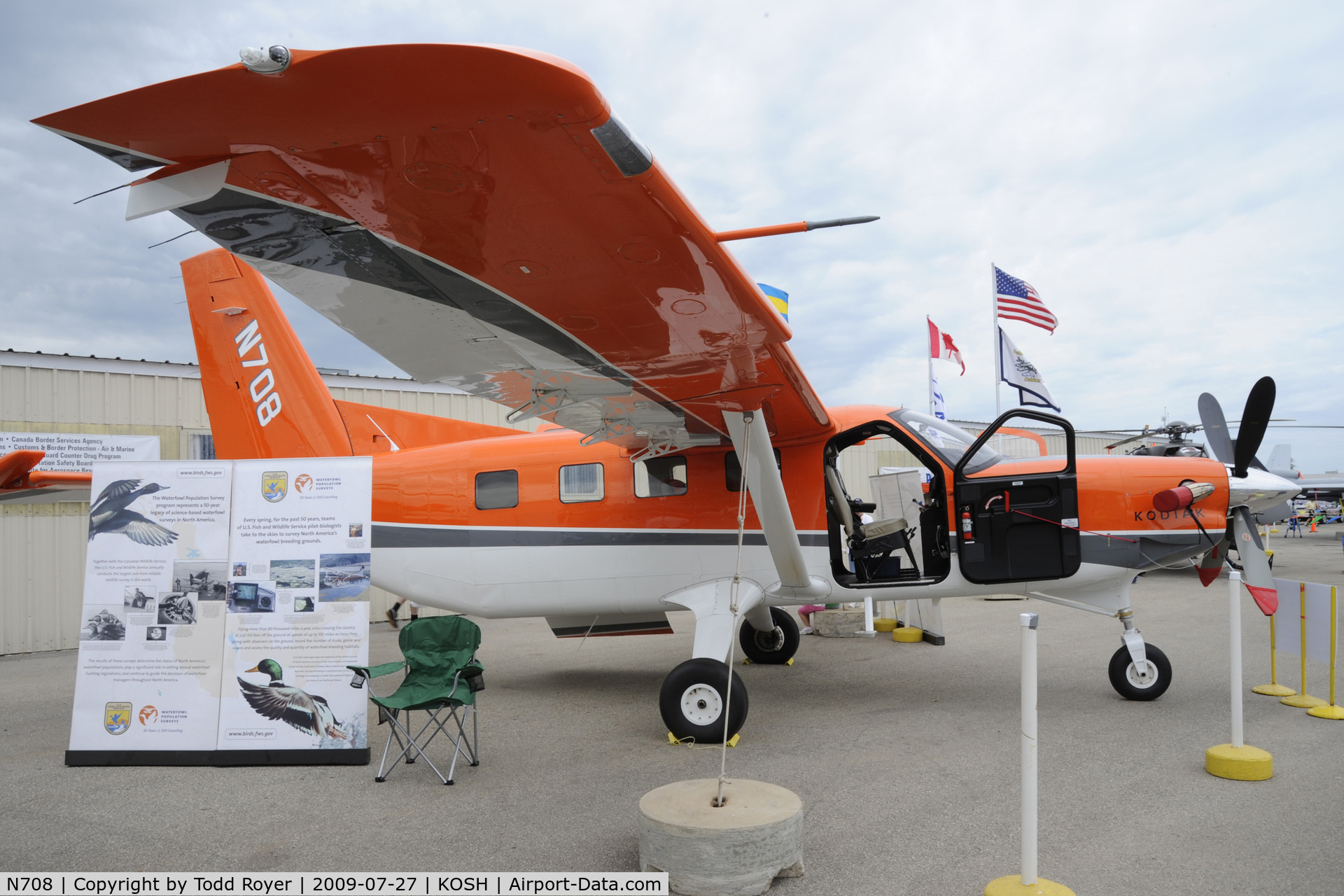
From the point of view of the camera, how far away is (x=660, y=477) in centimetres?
653

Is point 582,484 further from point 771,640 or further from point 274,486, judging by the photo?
point 771,640

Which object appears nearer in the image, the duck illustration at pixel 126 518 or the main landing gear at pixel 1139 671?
the duck illustration at pixel 126 518

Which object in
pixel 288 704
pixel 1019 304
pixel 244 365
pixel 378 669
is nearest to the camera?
pixel 378 669

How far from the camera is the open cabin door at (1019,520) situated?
5.65 meters

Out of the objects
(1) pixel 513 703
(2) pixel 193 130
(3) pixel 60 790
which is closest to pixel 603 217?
(2) pixel 193 130

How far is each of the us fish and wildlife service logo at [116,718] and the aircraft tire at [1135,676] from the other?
293 inches

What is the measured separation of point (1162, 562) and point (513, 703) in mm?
5572

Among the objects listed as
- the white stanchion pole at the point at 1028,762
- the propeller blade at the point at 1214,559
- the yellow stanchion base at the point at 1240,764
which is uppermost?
the propeller blade at the point at 1214,559

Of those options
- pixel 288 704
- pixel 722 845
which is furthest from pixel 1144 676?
pixel 288 704

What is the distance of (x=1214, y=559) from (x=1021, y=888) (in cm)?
475

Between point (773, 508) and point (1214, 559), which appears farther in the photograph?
point (1214, 559)

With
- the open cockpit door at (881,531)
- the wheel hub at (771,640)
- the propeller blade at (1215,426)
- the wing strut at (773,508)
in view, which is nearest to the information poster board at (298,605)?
the wing strut at (773,508)

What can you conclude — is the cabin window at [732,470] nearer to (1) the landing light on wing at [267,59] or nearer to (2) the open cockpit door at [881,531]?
(2) the open cockpit door at [881,531]

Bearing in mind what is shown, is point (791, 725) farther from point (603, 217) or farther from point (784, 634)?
point (603, 217)
